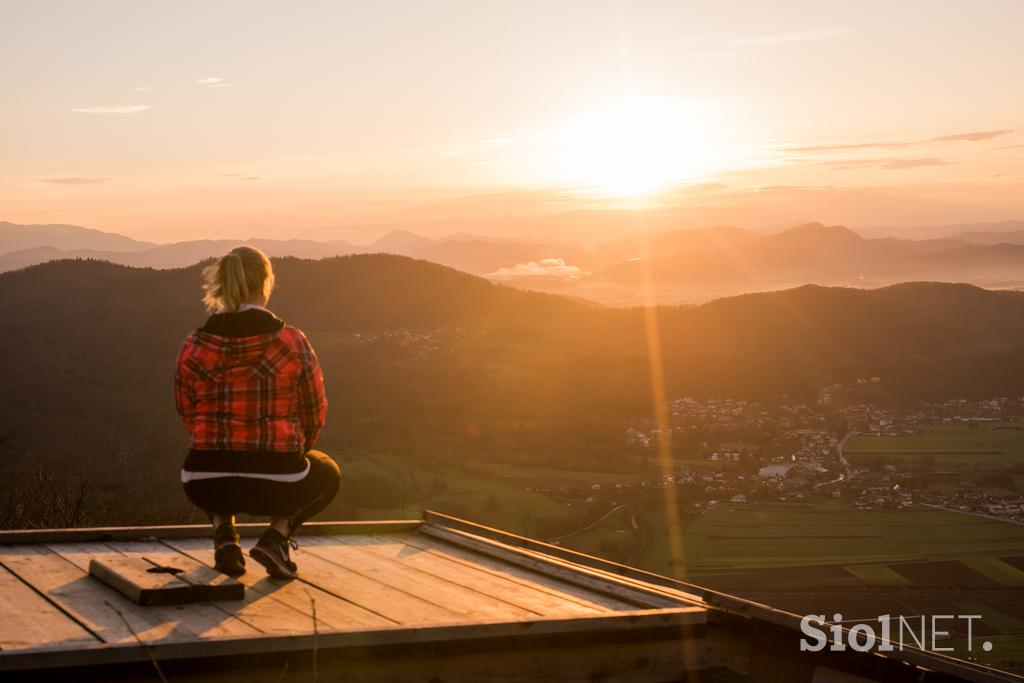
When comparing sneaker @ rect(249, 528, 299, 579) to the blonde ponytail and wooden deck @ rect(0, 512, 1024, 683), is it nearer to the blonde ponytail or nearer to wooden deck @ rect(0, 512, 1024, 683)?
wooden deck @ rect(0, 512, 1024, 683)

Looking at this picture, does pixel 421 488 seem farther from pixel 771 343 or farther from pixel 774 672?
pixel 771 343

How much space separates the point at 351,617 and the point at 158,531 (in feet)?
7.55

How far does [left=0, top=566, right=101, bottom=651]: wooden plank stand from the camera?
385 centimetres

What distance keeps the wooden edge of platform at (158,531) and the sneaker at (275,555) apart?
1.20 m

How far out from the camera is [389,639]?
162 inches

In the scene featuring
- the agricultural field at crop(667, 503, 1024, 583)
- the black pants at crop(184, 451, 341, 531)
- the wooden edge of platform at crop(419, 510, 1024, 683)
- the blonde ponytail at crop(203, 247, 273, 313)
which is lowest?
the agricultural field at crop(667, 503, 1024, 583)

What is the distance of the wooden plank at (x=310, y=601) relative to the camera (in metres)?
4.54

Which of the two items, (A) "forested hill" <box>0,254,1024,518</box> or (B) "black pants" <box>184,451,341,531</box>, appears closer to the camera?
(B) "black pants" <box>184,451,341,531</box>

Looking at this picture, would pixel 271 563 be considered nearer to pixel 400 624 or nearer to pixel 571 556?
pixel 400 624


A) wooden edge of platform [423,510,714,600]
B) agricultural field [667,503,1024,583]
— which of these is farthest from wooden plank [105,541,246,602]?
agricultural field [667,503,1024,583]

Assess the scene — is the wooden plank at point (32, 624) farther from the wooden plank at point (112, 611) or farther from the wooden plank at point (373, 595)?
the wooden plank at point (373, 595)

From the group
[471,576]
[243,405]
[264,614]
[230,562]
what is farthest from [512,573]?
[243,405]

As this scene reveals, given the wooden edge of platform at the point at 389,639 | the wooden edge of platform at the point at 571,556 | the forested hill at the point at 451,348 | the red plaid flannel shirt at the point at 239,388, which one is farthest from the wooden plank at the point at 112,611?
the forested hill at the point at 451,348

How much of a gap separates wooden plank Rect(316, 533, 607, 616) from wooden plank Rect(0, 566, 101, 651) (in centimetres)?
219
